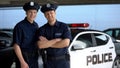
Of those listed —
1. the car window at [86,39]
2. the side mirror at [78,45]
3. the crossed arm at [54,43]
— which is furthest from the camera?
the car window at [86,39]

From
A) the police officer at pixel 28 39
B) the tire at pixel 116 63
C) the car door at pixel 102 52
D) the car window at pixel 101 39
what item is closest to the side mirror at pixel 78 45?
the car door at pixel 102 52

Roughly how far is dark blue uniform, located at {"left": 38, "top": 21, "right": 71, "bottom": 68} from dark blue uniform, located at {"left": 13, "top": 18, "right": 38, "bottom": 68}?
0.18 m

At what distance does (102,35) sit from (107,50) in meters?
0.49

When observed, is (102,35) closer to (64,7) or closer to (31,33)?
(31,33)

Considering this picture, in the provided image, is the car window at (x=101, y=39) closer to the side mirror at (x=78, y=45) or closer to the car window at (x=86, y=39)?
the car window at (x=86, y=39)

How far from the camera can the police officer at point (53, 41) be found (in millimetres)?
5008

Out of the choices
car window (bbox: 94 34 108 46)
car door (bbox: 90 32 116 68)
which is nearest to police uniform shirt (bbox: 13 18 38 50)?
car door (bbox: 90 32 116 68)

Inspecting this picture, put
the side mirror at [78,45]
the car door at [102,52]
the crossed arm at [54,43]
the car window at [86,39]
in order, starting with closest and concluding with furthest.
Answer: the crossed arm at [54,43], the side mirror at [78,45], the car window at [86,39], the car door at [102,52]

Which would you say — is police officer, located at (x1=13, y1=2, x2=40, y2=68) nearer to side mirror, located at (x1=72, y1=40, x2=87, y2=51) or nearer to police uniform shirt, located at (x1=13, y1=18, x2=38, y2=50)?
police uniform shirt, located at (x1=13, y1=18, x2=38, y2=50)

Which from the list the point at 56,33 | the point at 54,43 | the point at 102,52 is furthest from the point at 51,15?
the point at 102,52

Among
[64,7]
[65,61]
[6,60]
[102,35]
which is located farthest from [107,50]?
[64,7]

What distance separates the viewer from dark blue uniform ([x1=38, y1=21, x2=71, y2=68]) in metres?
5.02

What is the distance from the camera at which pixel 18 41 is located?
513 cm

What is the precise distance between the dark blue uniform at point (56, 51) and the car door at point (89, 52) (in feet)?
8.28
